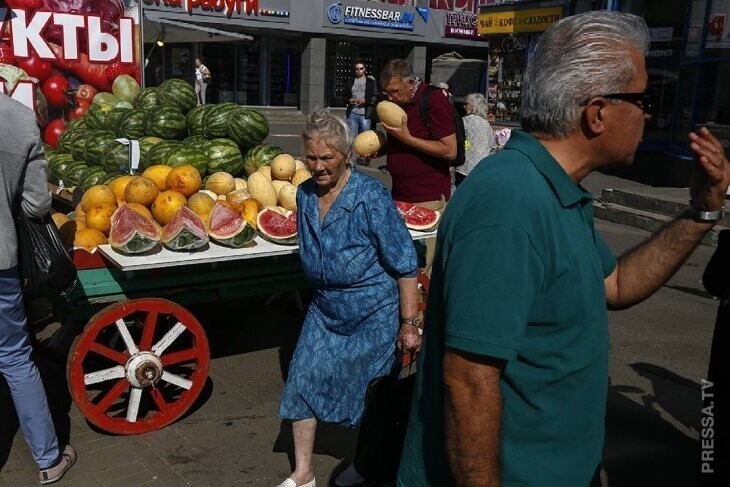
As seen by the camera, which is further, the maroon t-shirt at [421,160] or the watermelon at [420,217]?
the maroon t-shirt at [421,160]

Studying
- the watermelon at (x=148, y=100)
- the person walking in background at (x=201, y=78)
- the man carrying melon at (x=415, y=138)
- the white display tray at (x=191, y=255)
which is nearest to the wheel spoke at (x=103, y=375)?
the white display tray at (x=191, y=255)

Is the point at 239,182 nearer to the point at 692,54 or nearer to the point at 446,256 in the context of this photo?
the point at 446,256

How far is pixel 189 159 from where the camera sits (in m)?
5.74

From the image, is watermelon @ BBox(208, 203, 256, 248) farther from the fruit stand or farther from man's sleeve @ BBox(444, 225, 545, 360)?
man's sleeve @ BBox(444, 225, 545, 360)

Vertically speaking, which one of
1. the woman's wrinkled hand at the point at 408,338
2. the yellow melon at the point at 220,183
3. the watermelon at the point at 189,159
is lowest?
the woman's wrinkled hand at the point at 408,338

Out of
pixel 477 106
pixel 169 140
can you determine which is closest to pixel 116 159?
pixel 169 140

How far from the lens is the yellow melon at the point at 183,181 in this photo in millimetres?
5016

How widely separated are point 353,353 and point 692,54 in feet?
41.8

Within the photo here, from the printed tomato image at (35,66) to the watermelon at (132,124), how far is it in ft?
8.59

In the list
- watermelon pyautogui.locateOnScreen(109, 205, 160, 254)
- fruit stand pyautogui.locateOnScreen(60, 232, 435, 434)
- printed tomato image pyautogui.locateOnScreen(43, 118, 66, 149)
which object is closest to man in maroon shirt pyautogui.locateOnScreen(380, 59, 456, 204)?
fruit stand pyautogui.locateOnScreen(60, 232, 435, 434)

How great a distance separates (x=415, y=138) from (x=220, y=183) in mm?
1508

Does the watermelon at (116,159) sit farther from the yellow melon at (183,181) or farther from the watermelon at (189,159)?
the yellow melon at (183,181)
